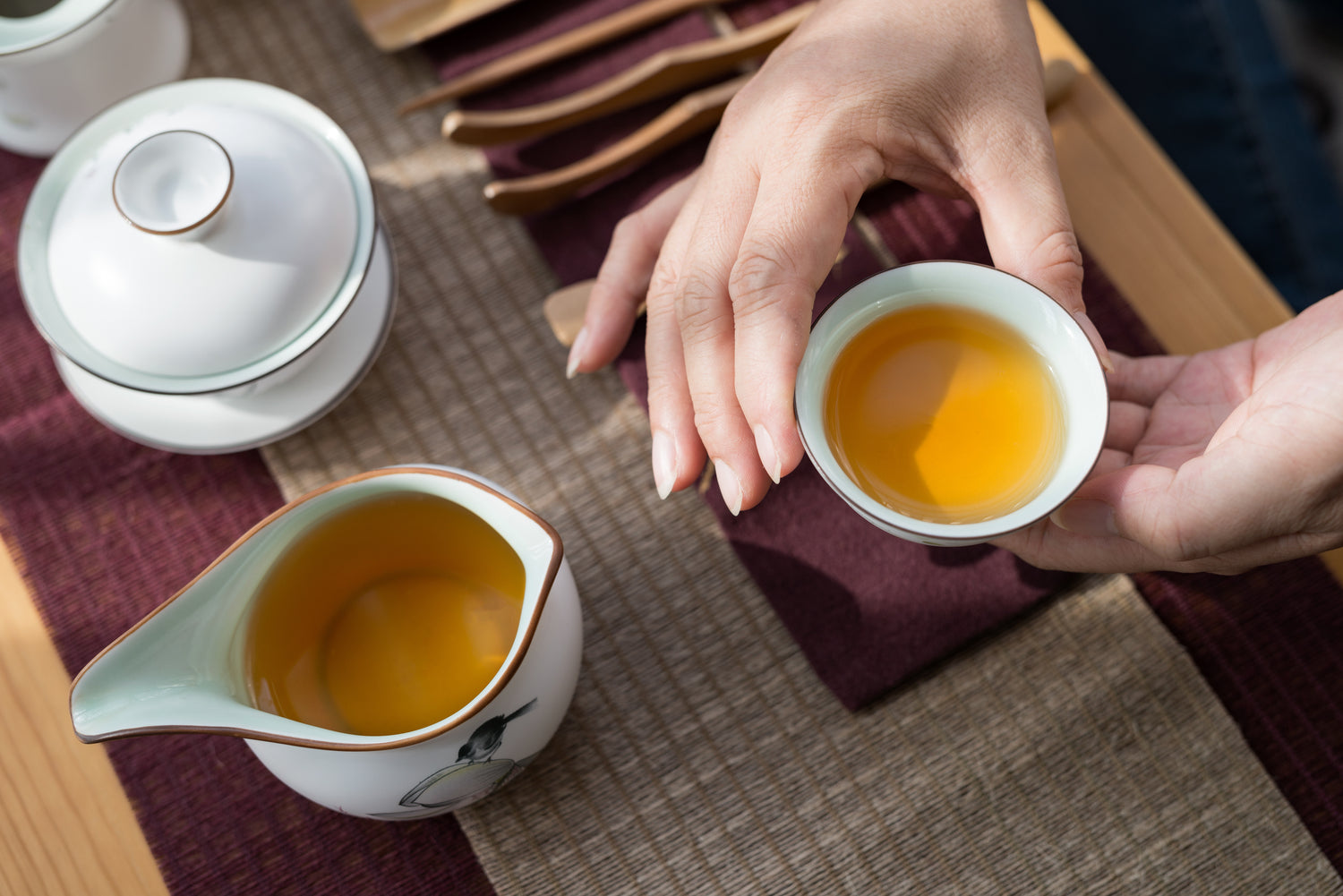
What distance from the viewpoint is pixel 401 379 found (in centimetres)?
84

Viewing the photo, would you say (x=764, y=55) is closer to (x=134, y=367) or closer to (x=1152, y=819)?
(x=134, y=367)

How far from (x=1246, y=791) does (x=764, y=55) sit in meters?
0.72

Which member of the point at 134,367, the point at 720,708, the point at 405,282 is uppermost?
the point at 134,367

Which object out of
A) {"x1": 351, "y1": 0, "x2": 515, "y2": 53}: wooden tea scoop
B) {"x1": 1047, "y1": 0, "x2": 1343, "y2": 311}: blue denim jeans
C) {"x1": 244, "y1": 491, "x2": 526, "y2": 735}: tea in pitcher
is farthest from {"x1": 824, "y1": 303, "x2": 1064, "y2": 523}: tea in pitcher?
{"x1": 1047, "y1": 0, "x2": 1343, "y2": 311}: blue denim jeans

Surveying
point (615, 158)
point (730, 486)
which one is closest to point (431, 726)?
point (730, 486)

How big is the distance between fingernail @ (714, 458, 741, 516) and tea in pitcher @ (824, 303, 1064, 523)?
0.27ft

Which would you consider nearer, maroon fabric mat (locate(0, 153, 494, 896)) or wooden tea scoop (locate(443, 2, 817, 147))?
maroon fabric mat (locate(0, 153, 494, 896))

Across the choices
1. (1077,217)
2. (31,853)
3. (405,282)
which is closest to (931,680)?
(1077,217)

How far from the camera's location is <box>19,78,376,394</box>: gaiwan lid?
2.11ft

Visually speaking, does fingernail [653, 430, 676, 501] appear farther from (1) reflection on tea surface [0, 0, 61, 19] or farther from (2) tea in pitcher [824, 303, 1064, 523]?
(1) reflection on tea surface [0, 0, 61, 19]

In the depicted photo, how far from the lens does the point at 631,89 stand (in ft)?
2.82

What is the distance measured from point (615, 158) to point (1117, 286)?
0.45 m

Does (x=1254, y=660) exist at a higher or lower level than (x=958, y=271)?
lower

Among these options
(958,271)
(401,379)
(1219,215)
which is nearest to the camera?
(958,271)
